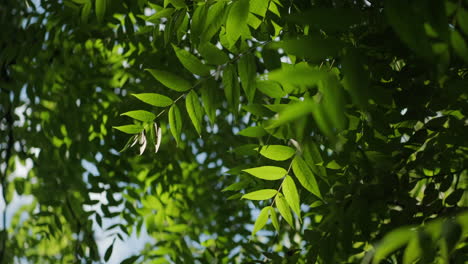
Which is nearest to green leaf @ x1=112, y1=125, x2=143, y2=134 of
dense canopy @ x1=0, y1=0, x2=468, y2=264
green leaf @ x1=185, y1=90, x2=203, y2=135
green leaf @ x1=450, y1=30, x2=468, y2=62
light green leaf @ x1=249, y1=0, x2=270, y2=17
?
dense canopy @ x1=0, y1=0, x2=468, y2=264

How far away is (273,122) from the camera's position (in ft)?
2.64

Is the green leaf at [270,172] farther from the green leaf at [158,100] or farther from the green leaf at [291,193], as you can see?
the green leaf at [158,100]

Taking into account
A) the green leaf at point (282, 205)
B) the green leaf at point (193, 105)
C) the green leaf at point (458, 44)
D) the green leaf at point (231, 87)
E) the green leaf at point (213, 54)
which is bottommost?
the green leaf at point (282, 205)

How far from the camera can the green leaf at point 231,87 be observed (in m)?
0.95

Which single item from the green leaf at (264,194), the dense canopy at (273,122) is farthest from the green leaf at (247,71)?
the green leaf at (264,194)

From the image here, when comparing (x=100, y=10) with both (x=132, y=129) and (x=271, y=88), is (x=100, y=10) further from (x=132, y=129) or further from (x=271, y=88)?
(x=271, y=88)

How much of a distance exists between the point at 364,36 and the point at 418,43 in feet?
1.45

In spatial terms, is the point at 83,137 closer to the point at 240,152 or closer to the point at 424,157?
the point at 240,152

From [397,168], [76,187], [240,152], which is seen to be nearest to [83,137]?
[76,187]

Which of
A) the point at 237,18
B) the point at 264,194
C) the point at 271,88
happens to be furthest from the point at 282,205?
the point at 237,18

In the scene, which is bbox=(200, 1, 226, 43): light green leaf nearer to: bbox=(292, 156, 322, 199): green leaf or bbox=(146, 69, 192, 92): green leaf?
bbox=(146, 69, 192, 92): green leaf

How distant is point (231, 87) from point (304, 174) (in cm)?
22

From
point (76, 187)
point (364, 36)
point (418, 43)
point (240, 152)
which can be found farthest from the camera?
point (76, 187)

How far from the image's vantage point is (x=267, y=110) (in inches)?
40.8
